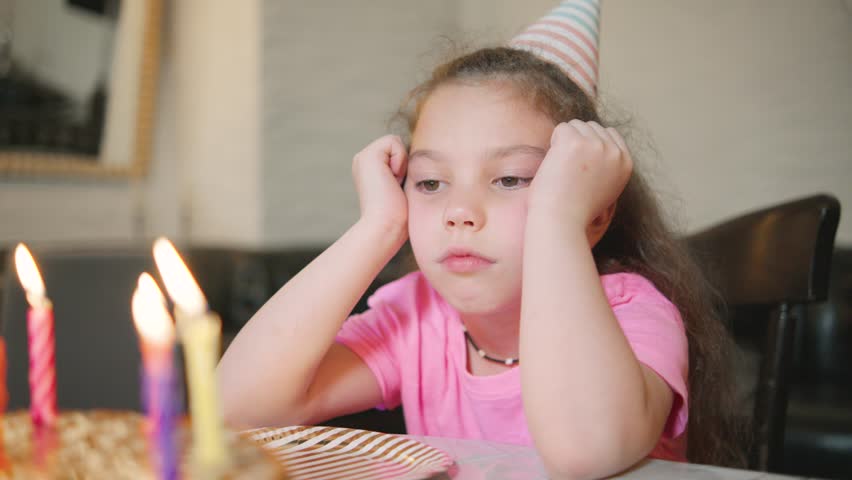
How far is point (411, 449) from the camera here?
54cm

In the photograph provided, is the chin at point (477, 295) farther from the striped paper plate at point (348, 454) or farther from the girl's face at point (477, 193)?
Answer: the striped paper plate at point (348, 454)

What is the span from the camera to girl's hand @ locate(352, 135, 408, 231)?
3.00ft

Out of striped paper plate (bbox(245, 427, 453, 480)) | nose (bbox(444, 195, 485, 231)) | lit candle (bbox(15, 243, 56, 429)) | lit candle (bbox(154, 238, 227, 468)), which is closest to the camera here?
lit candle (bbox(154, 238, 227, 468))

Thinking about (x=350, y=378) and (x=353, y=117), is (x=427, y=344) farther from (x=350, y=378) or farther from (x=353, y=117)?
(x=353, y=117)

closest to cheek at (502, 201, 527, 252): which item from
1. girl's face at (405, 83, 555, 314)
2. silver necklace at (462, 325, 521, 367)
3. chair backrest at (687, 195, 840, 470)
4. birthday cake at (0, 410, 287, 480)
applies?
girl's face at (405, 83, 555, 314)

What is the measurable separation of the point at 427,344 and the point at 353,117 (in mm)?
1798

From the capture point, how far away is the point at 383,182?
3.07ft

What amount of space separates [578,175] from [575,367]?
0.21 meters

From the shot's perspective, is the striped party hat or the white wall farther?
the white wall

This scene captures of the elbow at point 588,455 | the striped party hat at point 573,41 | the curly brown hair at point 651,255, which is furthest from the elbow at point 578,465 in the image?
the striped party hat at point 573,41

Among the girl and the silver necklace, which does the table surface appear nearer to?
the girl

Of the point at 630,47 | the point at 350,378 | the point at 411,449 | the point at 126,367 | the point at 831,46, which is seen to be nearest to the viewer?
the point at 411,449

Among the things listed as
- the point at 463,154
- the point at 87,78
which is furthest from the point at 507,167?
the point at 87,78

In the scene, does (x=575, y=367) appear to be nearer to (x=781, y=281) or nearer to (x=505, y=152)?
(x=505, y=152)
